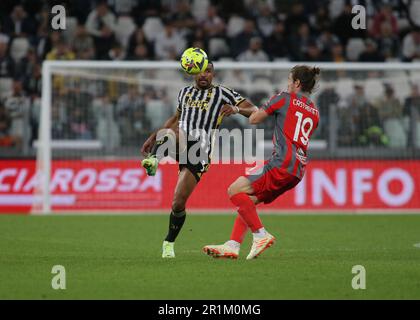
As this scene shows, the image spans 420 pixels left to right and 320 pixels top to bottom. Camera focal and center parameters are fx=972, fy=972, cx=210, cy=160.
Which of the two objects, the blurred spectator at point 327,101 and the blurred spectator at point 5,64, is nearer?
the blurred spectator at point 327,101

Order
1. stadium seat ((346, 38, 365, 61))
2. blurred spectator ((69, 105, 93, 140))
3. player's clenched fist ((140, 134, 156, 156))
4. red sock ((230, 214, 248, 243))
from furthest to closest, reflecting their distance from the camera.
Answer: stadium seat ((346, 38, 365, 61))
blurred spectator ((69, 105, 93, 140))
player's clenched fist ((140, 134, 156, 156))
red sock ((230, 214, 248, 243))

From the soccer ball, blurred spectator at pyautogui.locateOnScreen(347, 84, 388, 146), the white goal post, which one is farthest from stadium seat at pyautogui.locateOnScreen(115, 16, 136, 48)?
the soccer ball

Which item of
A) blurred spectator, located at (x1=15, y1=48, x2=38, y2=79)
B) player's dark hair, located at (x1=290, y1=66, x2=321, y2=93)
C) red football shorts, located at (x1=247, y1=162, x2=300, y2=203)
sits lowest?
red football shorts, located at (x1=247, y1=162, x2=300, y2=203)

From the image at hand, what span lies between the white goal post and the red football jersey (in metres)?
8.61

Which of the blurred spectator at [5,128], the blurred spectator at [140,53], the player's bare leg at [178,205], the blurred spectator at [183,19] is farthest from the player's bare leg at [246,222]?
the blurred spectator at [183,19]

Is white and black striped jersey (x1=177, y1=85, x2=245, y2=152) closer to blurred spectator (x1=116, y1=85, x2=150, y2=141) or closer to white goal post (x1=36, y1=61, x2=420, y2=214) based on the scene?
white goal post (x1=36, y1=61, x2=420, y2=214)

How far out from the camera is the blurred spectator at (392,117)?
19.9m

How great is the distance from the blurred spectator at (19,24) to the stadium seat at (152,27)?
260 cm

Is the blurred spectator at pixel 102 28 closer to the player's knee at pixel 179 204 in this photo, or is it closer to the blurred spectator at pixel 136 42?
the blurred spectator at pixel 136 42

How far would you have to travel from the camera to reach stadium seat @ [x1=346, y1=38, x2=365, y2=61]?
76.0ft

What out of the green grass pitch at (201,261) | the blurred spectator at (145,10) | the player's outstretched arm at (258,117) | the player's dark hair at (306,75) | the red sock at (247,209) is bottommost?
the green grass pitch at (201,261)

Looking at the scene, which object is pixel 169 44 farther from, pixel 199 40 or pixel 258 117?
pixel 258 117

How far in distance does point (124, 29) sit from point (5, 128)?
14.8 feet

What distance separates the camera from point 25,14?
23016mm
